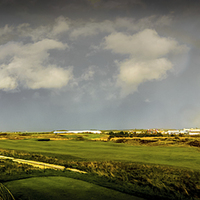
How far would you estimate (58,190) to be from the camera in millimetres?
8148

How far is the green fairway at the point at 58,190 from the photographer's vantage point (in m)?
7.31

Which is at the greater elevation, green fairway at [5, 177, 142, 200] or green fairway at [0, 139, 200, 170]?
green fairway at [5, 177, 142, 200]

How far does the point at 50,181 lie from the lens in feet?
31.9

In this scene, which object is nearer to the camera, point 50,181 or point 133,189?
point 133,189

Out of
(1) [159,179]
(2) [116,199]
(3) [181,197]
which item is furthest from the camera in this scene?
(1) [159,179]

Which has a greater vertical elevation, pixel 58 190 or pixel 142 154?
pixel 58 190

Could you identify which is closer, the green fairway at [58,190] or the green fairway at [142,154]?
the green fairway at [58,190]

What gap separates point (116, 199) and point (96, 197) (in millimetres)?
757

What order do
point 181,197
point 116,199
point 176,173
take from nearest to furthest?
point 116,199 → point 181,197 → point 176,173

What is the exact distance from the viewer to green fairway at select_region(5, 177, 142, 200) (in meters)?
7.31

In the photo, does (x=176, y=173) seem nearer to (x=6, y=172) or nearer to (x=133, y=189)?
(x=133, y=189)

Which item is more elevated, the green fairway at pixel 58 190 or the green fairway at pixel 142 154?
the green fairway at pixel 58 190

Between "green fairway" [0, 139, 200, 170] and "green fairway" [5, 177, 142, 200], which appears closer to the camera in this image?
"green fairway" [5, 177, 142, 200]

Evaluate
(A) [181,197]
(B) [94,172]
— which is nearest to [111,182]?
(B) [94,172]
